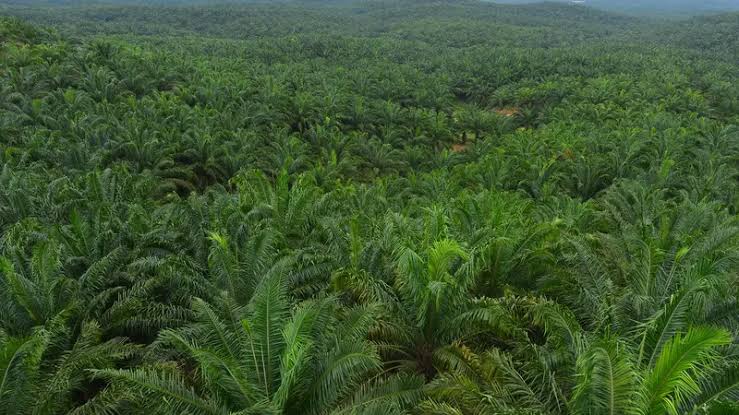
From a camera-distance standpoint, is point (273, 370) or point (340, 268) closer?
point (273, 370)

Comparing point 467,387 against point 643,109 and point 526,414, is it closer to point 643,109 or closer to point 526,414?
point 526,414

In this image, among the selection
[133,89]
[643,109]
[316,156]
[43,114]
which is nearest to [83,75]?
[133,89]

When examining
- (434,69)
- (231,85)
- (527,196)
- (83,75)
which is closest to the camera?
(527,196)

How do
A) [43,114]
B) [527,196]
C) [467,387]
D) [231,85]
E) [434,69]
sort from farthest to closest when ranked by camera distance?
[434,69], [231,85], [43,114], [527,196], [467,387]

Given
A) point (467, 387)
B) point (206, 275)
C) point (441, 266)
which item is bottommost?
point (206, 275)

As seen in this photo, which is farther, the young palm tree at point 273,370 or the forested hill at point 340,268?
the forested hill at point 340,268

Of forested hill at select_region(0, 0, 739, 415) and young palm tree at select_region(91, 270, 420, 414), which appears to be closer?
young palm tree at select_region(91, 270, 420, 414)

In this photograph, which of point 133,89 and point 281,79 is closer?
point 133,89

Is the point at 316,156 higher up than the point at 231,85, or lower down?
lower down
